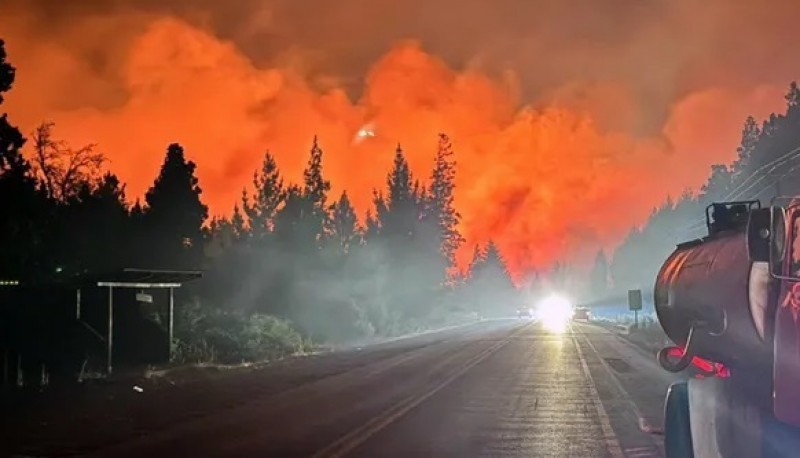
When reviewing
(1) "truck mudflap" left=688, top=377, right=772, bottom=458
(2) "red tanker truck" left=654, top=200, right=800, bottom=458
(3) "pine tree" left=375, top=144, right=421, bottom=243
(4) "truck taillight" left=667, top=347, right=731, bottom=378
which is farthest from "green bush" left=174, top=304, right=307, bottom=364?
(3) "pine tree" left=375, top=144, right=421, bottom=243

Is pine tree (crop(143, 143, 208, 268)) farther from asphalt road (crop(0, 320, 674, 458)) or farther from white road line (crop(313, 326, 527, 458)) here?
white road line (crop(313, 326, 527, 458))

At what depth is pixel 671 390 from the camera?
984 centimetres

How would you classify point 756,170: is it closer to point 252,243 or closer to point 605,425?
point 252,243

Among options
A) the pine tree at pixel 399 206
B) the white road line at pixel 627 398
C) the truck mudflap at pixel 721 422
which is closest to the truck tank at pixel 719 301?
the truck mudflap at pixel 721 422

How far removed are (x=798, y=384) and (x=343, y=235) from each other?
83864mm

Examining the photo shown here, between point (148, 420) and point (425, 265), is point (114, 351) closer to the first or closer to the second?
point (148, 420)

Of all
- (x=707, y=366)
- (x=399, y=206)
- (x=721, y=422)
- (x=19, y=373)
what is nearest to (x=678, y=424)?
(x=707, y=366)

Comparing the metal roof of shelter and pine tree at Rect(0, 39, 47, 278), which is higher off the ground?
pine tree at Rect(0, 39, 47, 278)

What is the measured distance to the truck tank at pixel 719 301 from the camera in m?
6.93

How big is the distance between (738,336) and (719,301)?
688 mm

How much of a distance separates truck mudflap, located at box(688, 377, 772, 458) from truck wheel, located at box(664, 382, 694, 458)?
33cm

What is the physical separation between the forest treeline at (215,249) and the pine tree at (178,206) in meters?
0.06

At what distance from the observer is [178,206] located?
49438mm

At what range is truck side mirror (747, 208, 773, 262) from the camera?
6.10 meters
